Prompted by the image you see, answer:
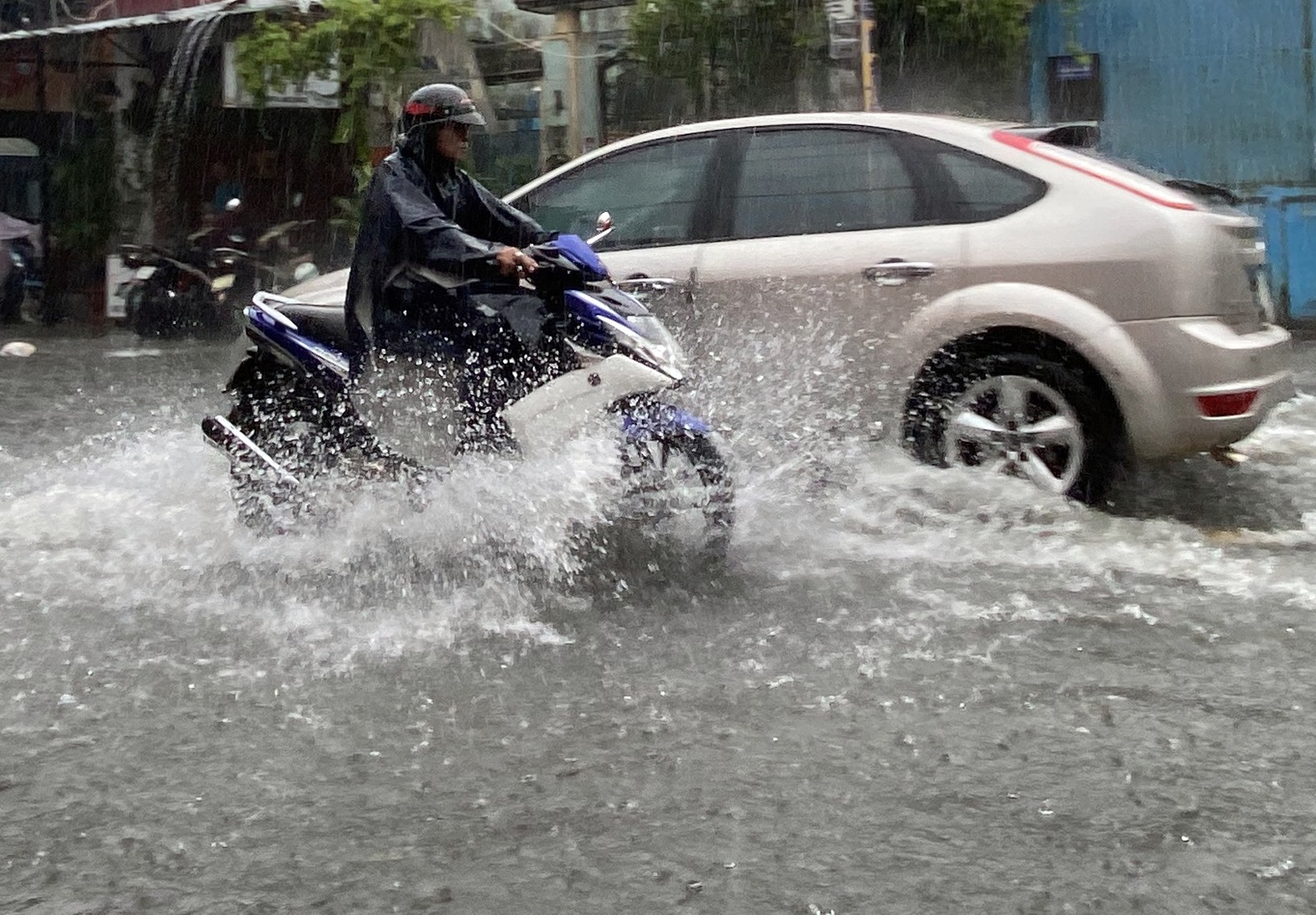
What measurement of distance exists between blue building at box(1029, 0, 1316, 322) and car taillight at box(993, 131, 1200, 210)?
8.78 meters

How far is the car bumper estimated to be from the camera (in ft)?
20.0

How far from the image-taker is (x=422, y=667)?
4645mm

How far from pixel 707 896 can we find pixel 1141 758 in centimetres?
125

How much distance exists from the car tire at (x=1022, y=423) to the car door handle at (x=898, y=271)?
1.18ft

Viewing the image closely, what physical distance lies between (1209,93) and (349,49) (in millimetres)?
8072

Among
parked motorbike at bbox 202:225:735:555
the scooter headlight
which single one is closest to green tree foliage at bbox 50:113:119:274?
parked motorbike at bbox 202:225:735:555

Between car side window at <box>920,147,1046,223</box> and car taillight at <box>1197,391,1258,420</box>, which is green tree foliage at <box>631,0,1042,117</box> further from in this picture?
car taillight at <box>1197,391,1258,420</box>

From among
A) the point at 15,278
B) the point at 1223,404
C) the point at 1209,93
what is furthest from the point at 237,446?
the point at 15,278

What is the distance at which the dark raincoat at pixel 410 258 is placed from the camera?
18.1ft

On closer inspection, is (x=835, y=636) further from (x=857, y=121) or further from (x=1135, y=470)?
(x=857, y=121)

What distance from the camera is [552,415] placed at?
546cm

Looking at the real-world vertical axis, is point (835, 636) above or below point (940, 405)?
A: below

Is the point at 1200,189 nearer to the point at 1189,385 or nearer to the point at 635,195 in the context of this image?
the point at 1189,385

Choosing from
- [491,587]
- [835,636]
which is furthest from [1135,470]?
[491,587]
